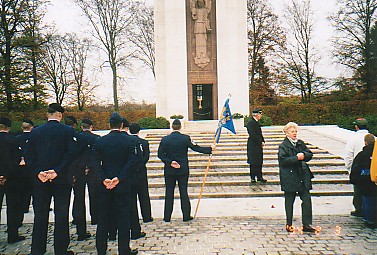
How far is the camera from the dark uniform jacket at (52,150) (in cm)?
495

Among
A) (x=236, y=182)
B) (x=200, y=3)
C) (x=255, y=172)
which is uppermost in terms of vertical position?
(x=200, y=3)

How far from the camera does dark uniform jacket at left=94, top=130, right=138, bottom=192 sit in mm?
4848

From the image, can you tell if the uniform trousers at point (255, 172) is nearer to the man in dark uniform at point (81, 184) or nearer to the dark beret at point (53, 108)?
the man in dark uniform at point (81, 184)

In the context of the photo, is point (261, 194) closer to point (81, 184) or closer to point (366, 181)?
point (366, 181)

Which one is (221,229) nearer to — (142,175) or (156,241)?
(156,241)

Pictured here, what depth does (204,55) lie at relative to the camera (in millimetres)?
21344

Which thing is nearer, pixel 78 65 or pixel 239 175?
pixel 239 175

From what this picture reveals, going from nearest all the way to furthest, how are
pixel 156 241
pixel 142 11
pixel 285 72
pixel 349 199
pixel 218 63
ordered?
1. pixel 156 241
2. pixel 349 199
3. pixel 218 63
4. pixel 285 72
5. pixel 142 11

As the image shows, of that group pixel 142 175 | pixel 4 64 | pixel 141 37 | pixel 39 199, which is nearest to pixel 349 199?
pixel 142 175

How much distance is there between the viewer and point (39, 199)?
16.1 feet

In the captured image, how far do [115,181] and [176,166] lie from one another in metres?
2.06

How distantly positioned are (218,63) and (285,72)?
16854 millimetres

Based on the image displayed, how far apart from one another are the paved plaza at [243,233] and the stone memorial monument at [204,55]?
14.0 m

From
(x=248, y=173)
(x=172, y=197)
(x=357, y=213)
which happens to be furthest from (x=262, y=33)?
(x=172, y=197)
